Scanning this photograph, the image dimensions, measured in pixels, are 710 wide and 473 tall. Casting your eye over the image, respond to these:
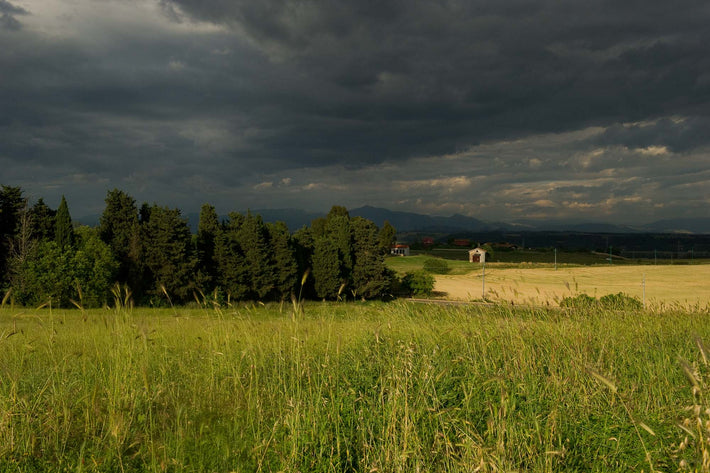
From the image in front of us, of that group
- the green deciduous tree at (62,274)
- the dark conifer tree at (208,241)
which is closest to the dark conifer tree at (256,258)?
the dark conifer tree at (208,241)

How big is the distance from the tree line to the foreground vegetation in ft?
65.9

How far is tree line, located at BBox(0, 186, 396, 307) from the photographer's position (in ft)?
92.0

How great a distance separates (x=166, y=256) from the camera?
3241 cm

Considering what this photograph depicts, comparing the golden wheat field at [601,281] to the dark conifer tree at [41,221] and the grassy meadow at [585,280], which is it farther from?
the dark conifer tree at [41,221]

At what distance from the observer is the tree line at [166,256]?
28.0 m

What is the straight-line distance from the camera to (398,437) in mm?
3355

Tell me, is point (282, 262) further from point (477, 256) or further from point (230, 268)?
point (477, 256)

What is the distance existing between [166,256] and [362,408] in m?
31.9

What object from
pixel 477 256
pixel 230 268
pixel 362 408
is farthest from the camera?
pixel 477 256

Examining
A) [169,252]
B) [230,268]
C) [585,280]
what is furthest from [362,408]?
[585,280]

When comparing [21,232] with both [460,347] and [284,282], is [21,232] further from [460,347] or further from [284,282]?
[460,347]

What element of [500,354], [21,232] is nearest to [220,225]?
[21,232]

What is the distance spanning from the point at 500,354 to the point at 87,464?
455 centimetres

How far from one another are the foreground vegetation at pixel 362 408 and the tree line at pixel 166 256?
20.1m
